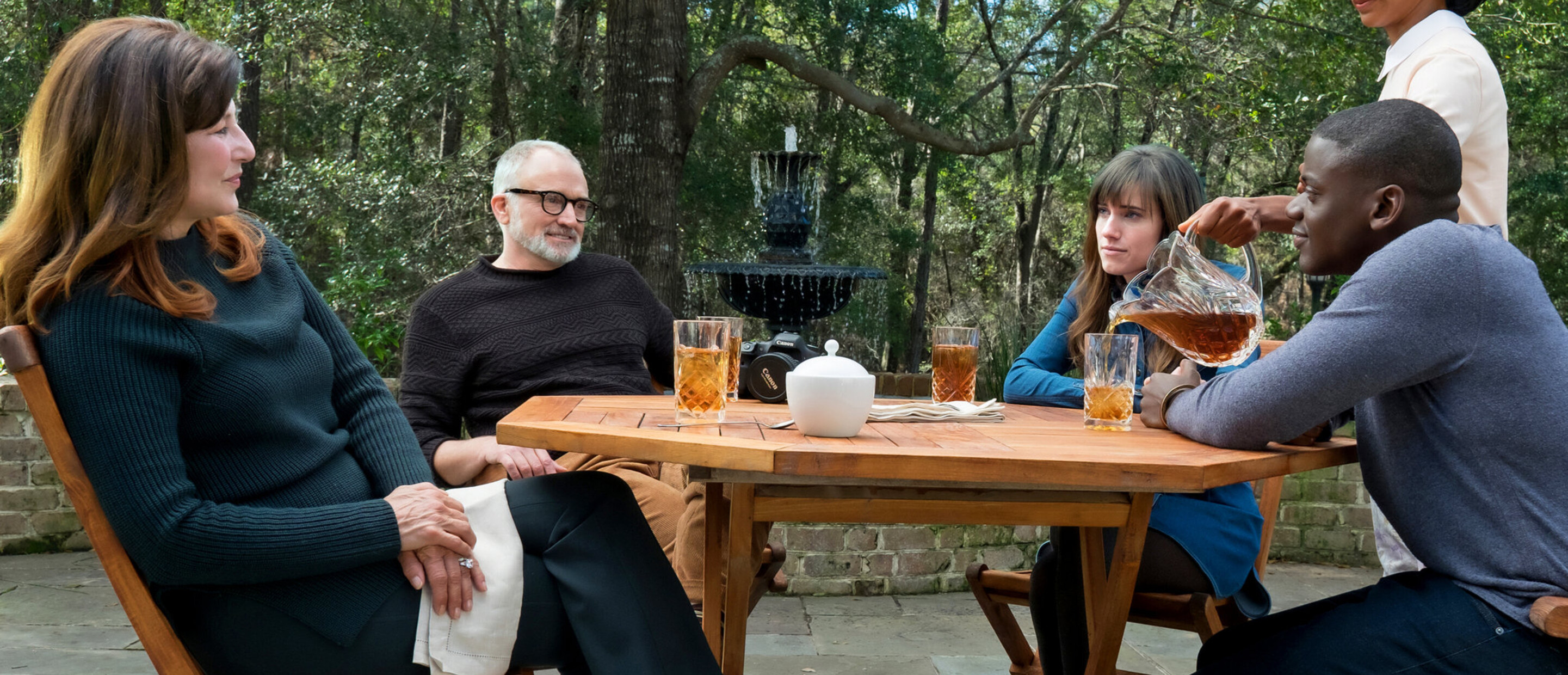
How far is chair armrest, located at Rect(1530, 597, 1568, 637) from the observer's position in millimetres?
1289

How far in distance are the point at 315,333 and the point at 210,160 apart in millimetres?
359

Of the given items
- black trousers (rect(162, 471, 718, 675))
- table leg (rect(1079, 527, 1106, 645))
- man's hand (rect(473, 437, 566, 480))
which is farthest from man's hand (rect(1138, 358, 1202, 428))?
man's hand (rect(473, 437, 566, 480))

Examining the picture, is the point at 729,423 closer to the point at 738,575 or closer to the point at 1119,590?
the point at 738,575

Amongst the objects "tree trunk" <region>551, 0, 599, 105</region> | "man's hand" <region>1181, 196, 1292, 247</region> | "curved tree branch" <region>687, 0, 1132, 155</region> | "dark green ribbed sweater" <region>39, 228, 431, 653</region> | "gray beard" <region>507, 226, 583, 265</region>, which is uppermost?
"tree trunk" <region>551, 0, 599, 105</region>

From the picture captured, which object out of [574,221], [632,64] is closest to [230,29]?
[632,64]

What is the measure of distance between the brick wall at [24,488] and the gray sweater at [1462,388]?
166 inches

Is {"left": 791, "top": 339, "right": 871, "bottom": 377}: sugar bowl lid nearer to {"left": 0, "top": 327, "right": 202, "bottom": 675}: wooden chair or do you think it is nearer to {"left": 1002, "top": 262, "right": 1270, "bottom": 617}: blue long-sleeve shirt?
{"left": 1002, "top": 262, "right": 1270, "bottom": 617}: blue long-sleeve shirt

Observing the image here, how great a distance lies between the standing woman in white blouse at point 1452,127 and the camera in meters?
1.89

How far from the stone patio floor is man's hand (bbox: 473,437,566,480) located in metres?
1.01

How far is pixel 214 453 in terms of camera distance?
1517 mm

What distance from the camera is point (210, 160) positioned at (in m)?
1.57

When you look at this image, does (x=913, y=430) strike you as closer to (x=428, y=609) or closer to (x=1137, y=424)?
(x=1137, y=424)

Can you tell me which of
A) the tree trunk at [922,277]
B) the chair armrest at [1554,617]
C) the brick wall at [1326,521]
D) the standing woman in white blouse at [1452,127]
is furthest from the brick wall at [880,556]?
the tree trunk at [922,277]

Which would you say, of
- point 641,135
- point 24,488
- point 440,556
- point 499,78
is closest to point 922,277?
point 499,78
